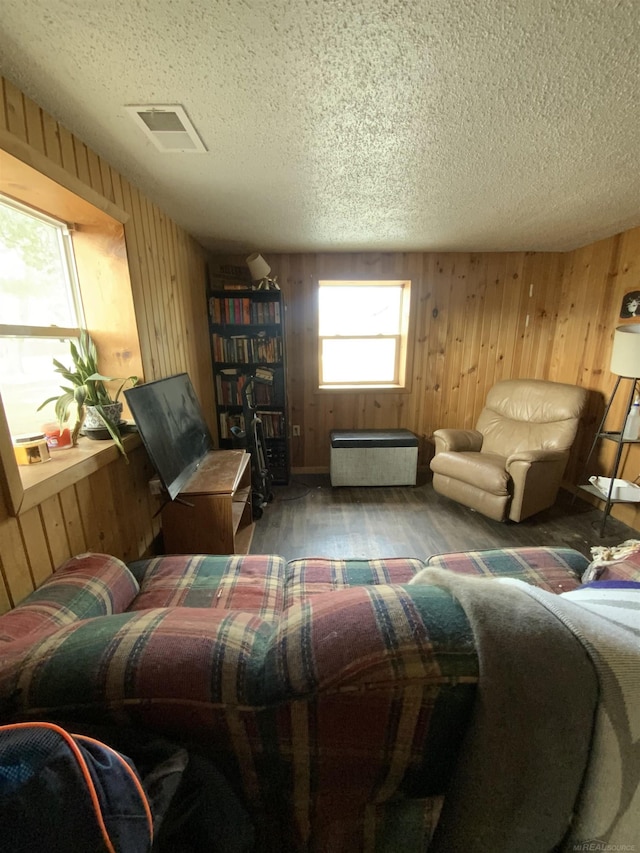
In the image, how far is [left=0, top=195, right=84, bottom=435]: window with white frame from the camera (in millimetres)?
1360

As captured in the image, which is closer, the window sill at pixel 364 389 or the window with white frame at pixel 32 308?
the window with white frame at pixel 32 308

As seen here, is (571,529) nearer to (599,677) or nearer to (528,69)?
A: (599,677)

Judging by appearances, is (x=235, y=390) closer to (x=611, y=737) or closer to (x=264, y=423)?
(x=264, y=423)

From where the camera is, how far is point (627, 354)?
2271 mm

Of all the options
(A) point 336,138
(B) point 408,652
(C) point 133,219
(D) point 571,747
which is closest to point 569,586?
(D) point 571,747

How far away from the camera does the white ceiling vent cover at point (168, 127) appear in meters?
1.20

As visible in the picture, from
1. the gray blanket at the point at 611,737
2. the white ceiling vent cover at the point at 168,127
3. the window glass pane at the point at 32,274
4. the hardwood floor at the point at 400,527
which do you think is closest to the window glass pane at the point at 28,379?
the window glass pane at the point at 32,274

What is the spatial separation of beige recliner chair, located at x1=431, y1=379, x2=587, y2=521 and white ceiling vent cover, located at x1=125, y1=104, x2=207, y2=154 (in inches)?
104

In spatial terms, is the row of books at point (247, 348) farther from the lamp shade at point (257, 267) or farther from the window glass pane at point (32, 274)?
the window glass pane at point (32, 274)

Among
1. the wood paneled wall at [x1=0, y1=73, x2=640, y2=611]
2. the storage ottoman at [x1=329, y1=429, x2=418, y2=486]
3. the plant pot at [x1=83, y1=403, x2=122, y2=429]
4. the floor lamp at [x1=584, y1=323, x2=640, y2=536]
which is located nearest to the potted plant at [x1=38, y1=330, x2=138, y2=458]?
the plant pot at [x1=83, y1=403, x2=122, y2=429]

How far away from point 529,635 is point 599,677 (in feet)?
0.35

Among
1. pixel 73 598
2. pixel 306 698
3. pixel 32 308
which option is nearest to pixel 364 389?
pixel 32 308

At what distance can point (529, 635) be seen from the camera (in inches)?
20.1

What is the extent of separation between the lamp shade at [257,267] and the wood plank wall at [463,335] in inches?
11.2
